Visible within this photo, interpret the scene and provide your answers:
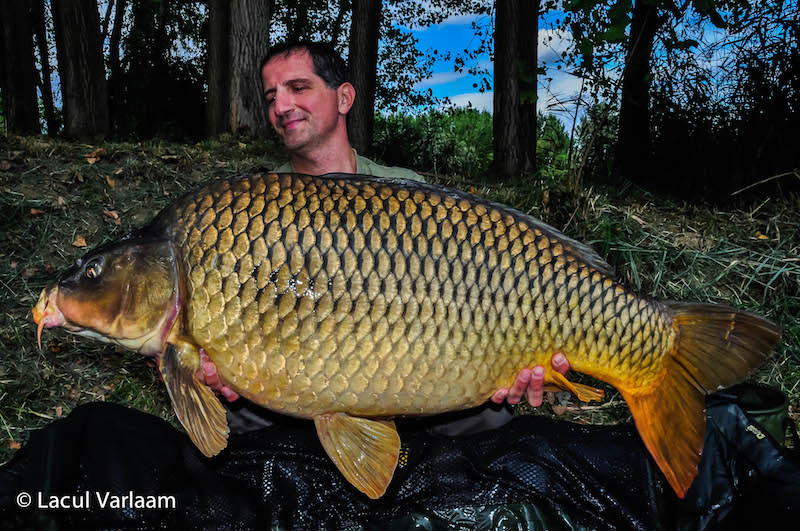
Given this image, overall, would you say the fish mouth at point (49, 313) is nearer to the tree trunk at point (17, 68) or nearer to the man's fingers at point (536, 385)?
the man's fingers at point (536, 385)

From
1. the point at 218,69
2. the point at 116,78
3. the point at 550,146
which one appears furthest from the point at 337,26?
the point at 218,69

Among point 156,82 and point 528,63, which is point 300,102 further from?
point 156,82

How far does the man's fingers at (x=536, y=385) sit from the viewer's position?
1312 mm

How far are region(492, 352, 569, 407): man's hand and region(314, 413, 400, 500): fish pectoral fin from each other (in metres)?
0.27

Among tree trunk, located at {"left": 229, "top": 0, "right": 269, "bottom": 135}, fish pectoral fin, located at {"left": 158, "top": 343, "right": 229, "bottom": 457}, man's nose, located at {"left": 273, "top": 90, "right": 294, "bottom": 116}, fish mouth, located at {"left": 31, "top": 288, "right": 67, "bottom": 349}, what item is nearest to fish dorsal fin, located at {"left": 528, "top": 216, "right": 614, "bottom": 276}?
fish pectoral fin, located at {"left": 158, "top": 343, "right": 229, "bottom": 457}

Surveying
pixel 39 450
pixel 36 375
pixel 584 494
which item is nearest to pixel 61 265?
pixel 36 375

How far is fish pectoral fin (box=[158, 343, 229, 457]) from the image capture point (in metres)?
1.25

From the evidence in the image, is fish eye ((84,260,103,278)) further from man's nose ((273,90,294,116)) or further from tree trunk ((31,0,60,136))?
tree trunk ((31,0,60,136))

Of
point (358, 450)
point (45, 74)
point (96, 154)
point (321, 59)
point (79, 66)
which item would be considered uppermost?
point (45, 74)

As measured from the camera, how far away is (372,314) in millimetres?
1217

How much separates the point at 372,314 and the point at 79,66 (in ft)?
17.4

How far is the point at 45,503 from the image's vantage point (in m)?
1.15

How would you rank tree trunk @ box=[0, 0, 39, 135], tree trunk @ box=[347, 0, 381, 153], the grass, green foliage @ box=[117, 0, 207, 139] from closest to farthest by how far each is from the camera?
the grass → tree trunk @ box=[347, 0, 381, 153] → tree trunk @ box=[0, 0, 39, 135] → green foliage @ box=[117, 0, 207, 139]

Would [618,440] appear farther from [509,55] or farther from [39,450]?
[509,55]
